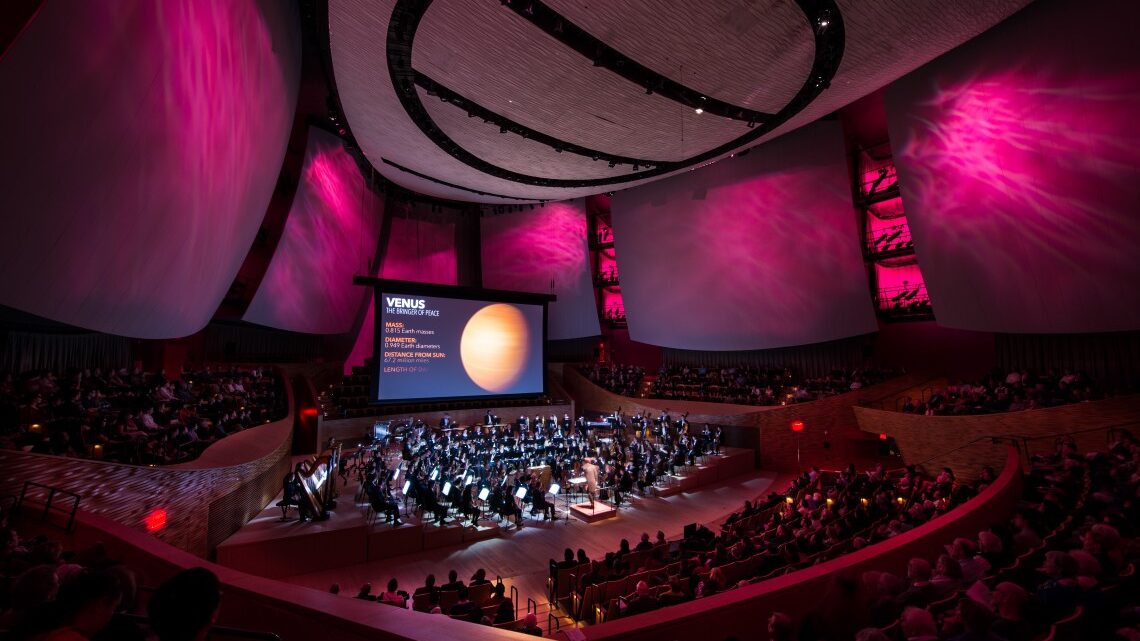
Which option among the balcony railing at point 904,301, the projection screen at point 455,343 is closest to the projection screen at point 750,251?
the balcony railing at point 904,301

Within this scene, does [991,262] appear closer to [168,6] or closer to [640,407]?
[640,407]

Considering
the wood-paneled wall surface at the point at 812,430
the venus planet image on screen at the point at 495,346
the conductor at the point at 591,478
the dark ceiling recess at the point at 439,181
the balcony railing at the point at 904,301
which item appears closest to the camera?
the conductor at the point at 591,478

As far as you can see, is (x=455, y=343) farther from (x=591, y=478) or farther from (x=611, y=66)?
(x=611, y=66)

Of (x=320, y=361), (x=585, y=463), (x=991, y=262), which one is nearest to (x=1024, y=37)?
(x=991, y=262)

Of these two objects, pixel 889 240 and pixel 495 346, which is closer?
pixel 889 240

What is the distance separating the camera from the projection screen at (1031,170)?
383 inches

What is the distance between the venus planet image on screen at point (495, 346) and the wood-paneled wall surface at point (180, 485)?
8144 mm

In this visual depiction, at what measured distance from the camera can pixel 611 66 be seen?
36.5 ft

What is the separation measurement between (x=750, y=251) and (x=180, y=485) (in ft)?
59.8

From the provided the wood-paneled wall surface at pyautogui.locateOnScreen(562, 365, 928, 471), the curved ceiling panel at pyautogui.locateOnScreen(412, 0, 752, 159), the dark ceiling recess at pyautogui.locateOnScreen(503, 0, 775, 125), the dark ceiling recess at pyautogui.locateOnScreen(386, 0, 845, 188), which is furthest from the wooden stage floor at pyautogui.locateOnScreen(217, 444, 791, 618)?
the dark ceiling recess at pyautogui.locateOnScreen(503, 0, 775, 125)

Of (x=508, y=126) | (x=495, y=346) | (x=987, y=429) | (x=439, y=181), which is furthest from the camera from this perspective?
(x=439, y=181)

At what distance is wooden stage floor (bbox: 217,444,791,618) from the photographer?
8039 mm

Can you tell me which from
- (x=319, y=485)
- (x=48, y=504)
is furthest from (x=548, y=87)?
(x=48, y=504)

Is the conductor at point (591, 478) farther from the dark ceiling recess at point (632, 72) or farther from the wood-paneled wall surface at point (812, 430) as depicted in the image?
the dark ceiling recess at point (632, 72)
